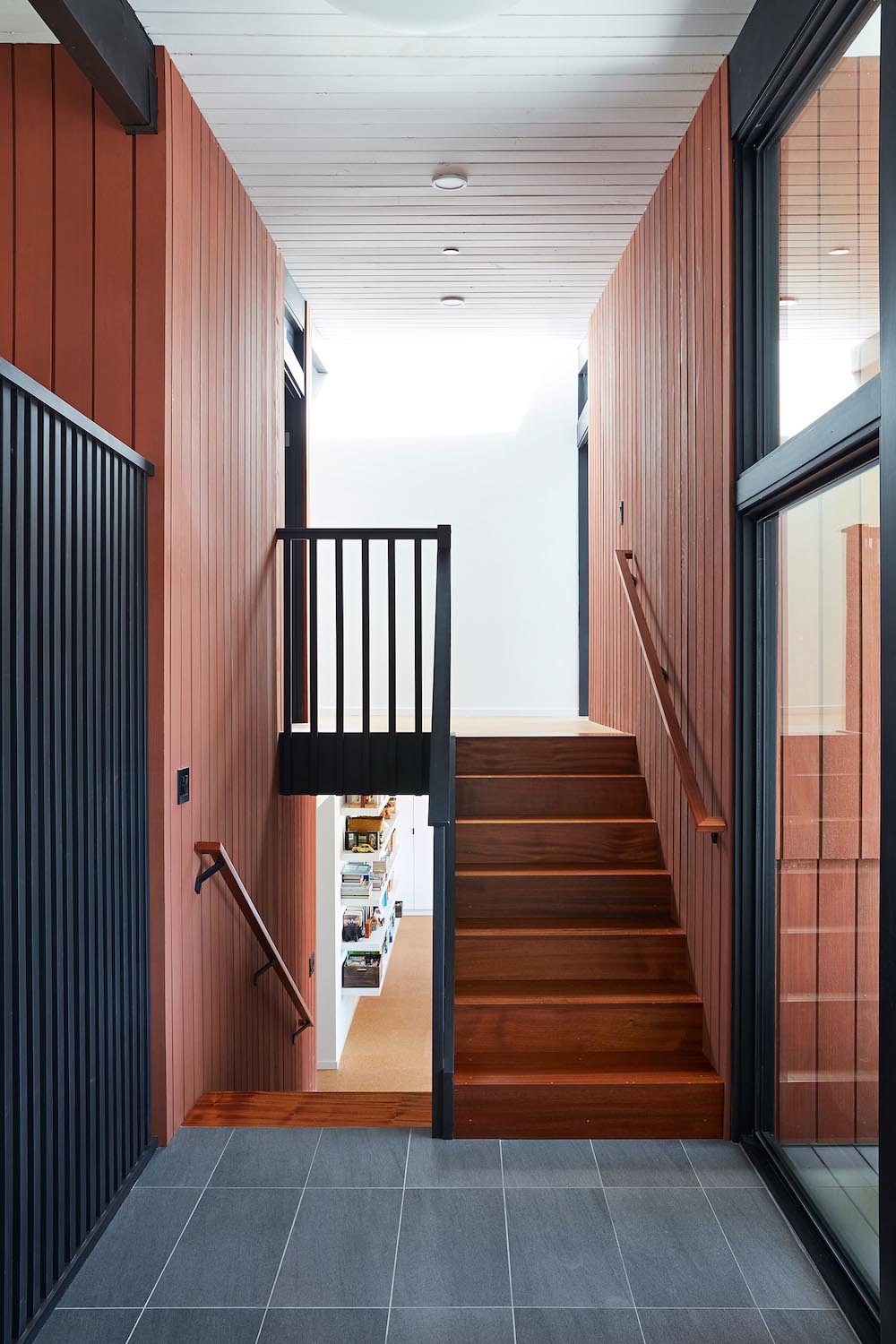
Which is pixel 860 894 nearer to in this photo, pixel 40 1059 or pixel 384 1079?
pixel 40 1059

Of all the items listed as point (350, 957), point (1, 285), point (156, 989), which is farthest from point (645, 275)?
point (350, 957)

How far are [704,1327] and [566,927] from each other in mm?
1713

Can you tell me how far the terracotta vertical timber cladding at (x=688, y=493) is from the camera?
10.1 ft

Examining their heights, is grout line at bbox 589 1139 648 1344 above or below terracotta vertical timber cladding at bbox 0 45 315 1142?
below

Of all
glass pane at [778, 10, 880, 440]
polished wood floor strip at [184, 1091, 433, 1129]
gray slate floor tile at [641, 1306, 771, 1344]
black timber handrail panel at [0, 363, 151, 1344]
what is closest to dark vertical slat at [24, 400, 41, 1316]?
black timber handrail panel at [0, 363, 151, 1344]

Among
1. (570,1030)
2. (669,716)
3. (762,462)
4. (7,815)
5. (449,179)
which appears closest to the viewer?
(7,815)

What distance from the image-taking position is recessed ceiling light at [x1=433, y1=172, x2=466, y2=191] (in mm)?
3857

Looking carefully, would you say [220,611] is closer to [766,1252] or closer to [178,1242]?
[178,1242]

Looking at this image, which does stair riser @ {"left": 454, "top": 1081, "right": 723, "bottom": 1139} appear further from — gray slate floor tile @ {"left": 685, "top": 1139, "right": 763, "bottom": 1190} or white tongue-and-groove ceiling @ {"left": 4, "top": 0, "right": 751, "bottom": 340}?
white tongue-and-groove ceiling @ {"left": 4, "top": 0, "right": 751, "bottom": 340}

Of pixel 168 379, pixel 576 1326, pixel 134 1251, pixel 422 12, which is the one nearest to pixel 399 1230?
pixel 576 1326

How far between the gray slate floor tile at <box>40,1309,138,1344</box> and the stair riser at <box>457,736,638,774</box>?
275cm

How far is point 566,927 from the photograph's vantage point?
148 inches

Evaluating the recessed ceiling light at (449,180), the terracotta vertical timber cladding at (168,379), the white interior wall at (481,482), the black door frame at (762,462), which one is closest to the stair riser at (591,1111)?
the black door frame at (762,462)

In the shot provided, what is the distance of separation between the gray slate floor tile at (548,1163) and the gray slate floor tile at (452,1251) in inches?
5.1
